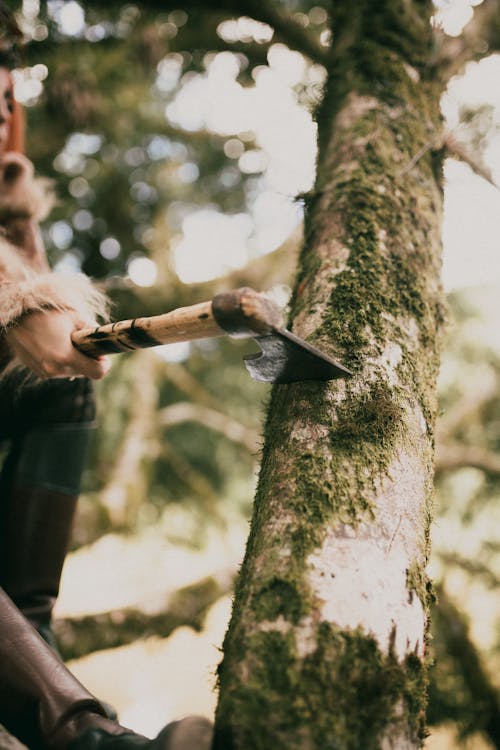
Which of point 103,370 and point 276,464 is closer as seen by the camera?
point 276,464

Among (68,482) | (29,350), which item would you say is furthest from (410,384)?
(68,482)

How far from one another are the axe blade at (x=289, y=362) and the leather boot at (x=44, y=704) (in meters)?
0.80

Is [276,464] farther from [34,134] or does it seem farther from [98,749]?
[34,134]

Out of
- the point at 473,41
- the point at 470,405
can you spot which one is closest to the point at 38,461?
the point at 473,41

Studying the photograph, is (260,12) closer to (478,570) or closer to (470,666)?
(478,570)

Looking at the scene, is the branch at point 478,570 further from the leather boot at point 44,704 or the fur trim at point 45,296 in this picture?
the fur trim at point 45,296

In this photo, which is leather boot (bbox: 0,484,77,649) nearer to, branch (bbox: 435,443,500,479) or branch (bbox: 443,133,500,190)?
branch (bbox: 443,133,500,190)

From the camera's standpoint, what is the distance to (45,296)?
4.64 ft

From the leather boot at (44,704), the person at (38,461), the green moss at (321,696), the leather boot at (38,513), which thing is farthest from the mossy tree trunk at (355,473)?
the leather boot at (38,513)

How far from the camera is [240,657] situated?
950 millimetres

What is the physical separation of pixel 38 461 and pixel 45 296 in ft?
2.36

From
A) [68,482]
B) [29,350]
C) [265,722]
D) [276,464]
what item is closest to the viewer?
[265,722]

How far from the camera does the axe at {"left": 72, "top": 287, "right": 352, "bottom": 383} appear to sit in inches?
43.8

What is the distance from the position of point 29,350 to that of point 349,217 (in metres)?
0.99
